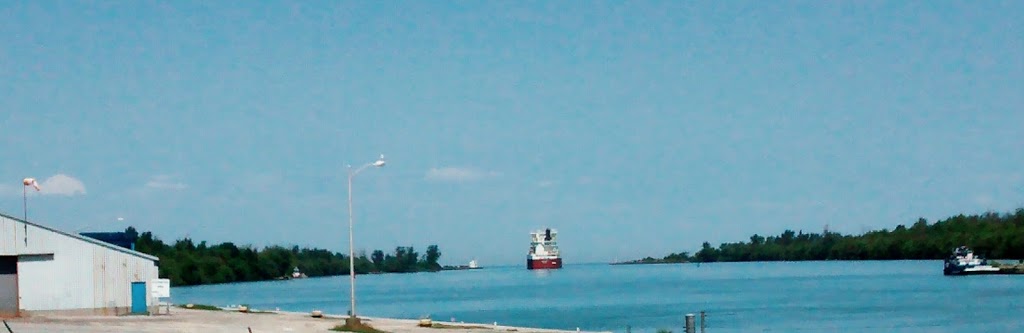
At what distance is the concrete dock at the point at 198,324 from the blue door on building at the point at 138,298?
3.84ft

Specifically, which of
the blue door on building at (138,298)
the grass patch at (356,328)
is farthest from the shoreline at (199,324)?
the blue door on building at (138,298)

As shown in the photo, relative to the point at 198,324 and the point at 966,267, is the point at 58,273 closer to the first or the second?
the point at 198,324

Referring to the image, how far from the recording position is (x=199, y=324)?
5119 cm

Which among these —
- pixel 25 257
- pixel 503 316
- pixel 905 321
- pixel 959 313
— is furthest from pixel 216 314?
pixel 959 313

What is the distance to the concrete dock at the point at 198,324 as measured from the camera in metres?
45.8

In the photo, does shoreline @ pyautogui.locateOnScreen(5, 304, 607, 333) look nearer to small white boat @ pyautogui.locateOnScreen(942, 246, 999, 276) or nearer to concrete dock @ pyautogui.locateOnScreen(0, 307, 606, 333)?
concrete dock @ pyautogui.locateOnScreen(0, 307, 606, 333)

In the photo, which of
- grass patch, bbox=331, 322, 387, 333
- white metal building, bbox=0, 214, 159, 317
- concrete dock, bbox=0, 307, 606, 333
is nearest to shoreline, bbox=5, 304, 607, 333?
concrete dock, bbox=0, 307, 606, 333

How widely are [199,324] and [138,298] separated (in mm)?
7909

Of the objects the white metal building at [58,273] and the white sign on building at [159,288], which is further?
the white sign on building at [159,288]

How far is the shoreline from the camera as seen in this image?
151 ft

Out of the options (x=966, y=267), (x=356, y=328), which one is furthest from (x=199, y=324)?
(x=966, y=267)

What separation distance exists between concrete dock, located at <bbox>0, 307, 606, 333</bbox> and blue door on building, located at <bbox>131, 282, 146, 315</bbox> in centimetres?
117

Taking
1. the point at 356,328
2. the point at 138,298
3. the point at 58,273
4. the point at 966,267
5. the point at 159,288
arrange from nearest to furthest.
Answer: the point at 356,328 < the point at 58,273 < the point at 138,298 < the point at 159,288 < the point at 966,267

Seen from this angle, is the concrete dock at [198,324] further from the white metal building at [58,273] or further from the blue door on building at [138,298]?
the white metal building at [58,273]
